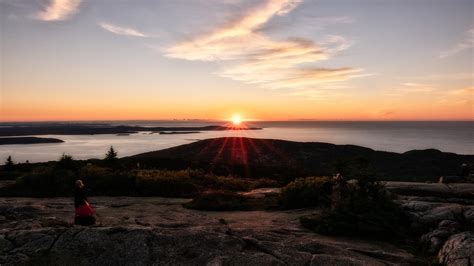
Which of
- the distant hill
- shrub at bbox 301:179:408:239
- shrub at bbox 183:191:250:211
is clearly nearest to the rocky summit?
shrub at bbox 301:179:408:239

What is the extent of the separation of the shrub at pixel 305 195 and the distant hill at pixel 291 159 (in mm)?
19859

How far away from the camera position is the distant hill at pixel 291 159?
4428 cm

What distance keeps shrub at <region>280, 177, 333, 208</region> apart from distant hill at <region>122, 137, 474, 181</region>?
65.2 ft

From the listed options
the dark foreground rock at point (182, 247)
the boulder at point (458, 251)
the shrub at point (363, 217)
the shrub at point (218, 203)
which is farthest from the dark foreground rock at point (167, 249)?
the shrub at point (218, 203)

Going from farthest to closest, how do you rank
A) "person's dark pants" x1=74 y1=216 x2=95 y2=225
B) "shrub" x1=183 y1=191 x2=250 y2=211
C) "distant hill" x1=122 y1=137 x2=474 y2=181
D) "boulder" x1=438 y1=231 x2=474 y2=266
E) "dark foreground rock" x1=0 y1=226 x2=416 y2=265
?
"distant hill" x1=122 y1=137 x2=474 y2=181 → "shrub" x1=183 y1=191 x2=250 y2=211 → "person's dark pants" x1=74 y1=216 x2=95 y2=225 → "dark foreground rock" x1=0 y1=226 x2=416 y2=265 → "boulder" x1=438 y1=231 x2=474 y2=266

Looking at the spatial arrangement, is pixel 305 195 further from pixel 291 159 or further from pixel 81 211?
pixel 291 159

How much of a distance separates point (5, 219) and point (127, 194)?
8.00 m

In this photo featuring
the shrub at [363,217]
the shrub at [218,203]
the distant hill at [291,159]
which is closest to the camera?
the shrub at [363,217]

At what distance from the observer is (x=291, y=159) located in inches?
2862

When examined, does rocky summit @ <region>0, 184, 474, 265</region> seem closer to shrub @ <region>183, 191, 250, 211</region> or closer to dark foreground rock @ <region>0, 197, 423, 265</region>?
dark foreground rock @ <region>0, 197, 423, 265</region>

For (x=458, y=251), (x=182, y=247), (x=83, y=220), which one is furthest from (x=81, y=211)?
(x=458, y=251)

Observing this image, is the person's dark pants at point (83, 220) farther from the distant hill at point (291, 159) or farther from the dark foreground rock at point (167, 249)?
the distant hill at point (291, 159)

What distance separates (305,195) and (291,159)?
2137 inches

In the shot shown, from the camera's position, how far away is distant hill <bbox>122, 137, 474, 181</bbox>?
44281 millimetres
